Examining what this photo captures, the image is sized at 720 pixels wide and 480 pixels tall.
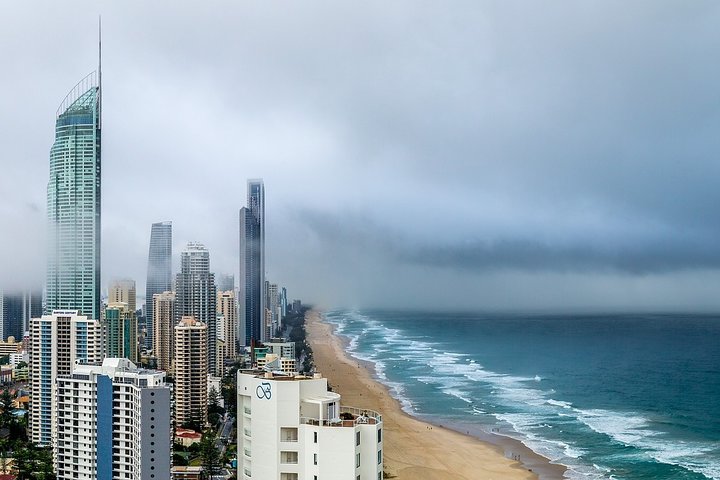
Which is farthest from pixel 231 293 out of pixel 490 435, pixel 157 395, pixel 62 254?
pixel 157 395

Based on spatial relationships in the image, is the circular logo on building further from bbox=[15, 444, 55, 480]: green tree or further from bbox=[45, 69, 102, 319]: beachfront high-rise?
bbox=[45, 69, 102, 319]: beachfront high-rise

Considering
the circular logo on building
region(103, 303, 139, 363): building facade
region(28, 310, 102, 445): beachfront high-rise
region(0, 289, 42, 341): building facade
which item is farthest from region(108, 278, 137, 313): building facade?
the circular logo on building

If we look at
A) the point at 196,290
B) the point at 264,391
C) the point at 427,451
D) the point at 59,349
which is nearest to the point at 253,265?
the point at 196,290

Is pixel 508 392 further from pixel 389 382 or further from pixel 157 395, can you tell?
pixel 157 395

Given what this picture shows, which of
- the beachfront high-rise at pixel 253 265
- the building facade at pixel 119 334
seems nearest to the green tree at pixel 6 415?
the building facade at pixel 119 334

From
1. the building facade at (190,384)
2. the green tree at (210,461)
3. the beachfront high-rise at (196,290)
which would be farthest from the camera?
the beachfront high-rise at (196,290)

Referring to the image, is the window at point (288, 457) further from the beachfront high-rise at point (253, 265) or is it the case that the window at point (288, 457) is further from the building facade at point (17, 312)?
the building facade at point (17, 312)

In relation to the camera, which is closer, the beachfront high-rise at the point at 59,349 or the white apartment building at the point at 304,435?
the white apartment building at the point at 304,435
